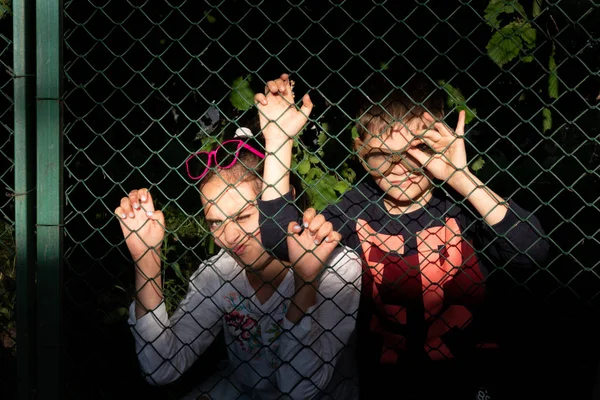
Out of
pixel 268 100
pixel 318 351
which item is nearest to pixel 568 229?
pixel 318 351

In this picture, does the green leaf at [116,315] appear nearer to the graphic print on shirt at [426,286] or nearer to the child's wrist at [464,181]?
the graphic print on shirt at [426,286]

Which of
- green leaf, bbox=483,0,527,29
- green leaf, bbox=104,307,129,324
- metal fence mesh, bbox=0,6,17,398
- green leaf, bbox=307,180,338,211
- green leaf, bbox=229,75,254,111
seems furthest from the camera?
green leaf, bbox=104,307,129,324

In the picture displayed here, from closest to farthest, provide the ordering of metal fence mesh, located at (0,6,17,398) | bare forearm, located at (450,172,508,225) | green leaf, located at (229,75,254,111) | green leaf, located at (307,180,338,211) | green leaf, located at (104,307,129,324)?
bare forearm, located at (450,172,508,225), green leaf, located at (229,75,254,111), metal fence mesh, located at (0,6,17,398), green leaf, located at (307,180,338,211), green leaf, located at (104,307,129,324)

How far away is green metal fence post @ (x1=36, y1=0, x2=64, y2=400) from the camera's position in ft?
6.05

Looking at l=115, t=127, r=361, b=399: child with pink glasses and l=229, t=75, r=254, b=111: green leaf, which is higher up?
l=229, t=75, r=254, b=111: green leaf

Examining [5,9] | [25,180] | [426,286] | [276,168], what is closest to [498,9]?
[276,168]

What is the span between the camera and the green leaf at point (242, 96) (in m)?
2.02

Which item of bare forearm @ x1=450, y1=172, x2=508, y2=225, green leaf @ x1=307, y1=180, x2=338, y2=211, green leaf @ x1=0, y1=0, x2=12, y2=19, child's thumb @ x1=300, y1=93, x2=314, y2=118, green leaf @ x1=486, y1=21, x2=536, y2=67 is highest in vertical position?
green leaf @ x1=0, y1=0, x2=12, y2=19

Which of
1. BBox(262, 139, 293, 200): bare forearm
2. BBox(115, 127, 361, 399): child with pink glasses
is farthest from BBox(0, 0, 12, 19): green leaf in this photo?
BBox(262, 139, 293, 200): bare forearm

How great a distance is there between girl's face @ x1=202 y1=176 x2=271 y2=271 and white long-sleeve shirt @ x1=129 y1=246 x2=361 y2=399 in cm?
8

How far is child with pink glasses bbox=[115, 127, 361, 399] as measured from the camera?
1.94m

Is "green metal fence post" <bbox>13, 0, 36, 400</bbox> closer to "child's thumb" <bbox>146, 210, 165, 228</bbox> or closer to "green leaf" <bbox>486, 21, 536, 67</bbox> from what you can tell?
"child's thumb" <bbox>146, 210, 165, 228</bbox>

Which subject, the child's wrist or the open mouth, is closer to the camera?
the child's wrist

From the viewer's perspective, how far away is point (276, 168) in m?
1.93
